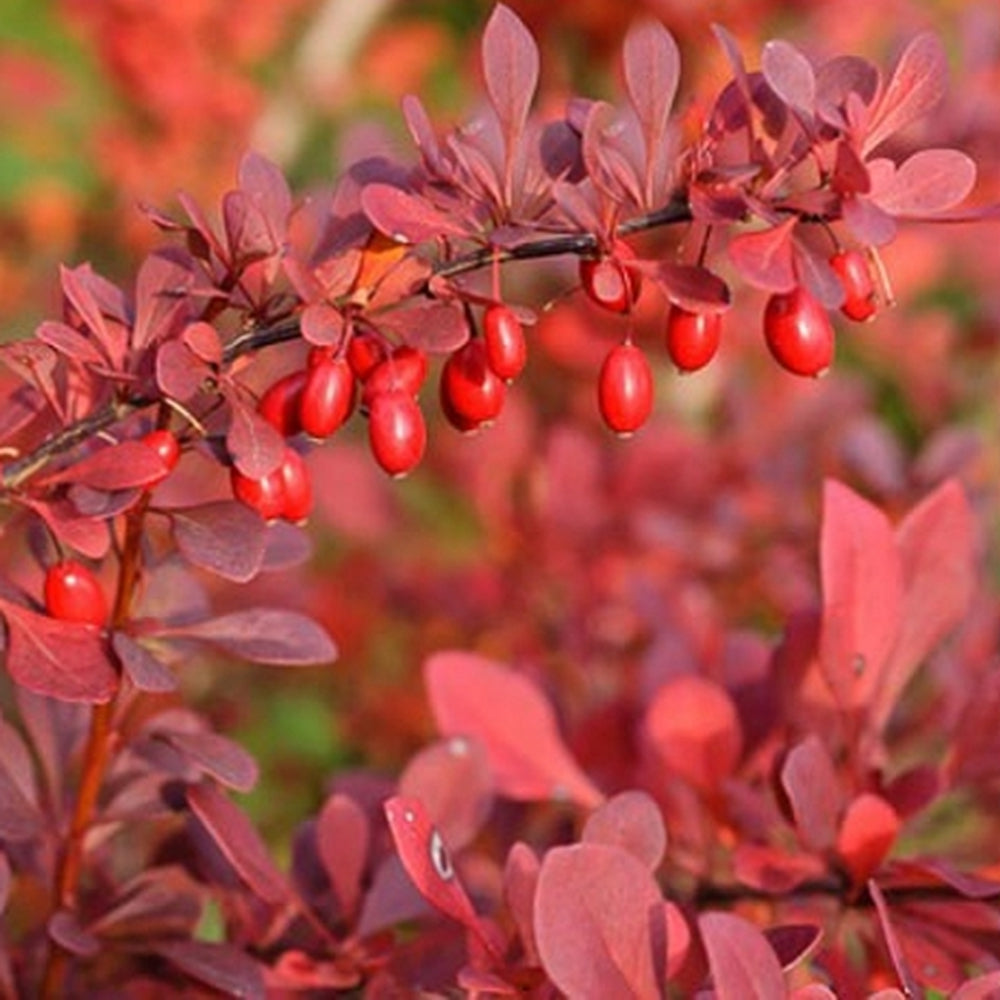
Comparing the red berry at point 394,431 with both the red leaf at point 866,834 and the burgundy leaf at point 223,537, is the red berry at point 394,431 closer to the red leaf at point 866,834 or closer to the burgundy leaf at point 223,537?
the burgundy leaf at point 223,537

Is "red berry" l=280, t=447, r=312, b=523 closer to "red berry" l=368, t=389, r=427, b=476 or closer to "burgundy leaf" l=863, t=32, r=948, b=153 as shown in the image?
"red berry" l=368, t=389, r=427, b=476

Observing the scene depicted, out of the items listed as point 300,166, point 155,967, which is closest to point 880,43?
point 300,166

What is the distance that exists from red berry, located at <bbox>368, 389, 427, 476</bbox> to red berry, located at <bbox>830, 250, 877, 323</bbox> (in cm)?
19

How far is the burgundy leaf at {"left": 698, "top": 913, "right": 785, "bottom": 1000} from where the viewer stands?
32.0 inches

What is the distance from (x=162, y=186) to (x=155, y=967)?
1.76m

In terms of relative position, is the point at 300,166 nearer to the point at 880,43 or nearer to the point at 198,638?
the point at 880,43

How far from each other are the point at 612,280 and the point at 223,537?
7.9 inches

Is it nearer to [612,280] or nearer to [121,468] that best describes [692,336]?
[612,280]

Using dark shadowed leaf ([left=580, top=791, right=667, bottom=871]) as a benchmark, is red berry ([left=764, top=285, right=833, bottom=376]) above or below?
above

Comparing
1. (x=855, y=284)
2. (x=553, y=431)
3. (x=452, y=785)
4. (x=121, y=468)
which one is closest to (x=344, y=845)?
(x=452, y=785)

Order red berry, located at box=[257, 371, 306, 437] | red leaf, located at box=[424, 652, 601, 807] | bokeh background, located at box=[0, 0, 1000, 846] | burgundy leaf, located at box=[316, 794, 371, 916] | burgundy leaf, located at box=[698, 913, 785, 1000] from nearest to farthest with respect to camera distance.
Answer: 1. burgundy leaf, located at box=[698, 913, 785, 1000]
2. red berry, located at box=[257, 371, 306, 437]
3. burgundy leaf, located at box=[316, 794, 371, 916]
4. red leaf, located at box=[424, 652, 601, 807]
5. bokeh background, located at box=[0, 0, 1000, 846]

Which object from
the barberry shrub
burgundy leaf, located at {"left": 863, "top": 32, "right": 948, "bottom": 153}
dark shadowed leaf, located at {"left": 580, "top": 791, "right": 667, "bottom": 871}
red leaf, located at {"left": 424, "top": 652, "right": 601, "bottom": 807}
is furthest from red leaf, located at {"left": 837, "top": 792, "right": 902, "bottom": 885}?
burgundy leaf, located at {"left": 863, "top": 32, "right": 948, "bottom": 153}

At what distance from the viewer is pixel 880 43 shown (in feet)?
8.89

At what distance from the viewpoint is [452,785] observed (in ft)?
3.64
